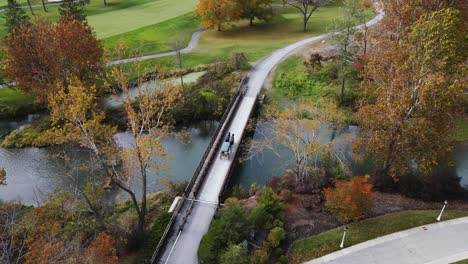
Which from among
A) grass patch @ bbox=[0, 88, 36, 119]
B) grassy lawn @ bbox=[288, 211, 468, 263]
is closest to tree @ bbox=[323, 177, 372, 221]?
grassy lawn @ bbox=[288, 211, 468, 263]

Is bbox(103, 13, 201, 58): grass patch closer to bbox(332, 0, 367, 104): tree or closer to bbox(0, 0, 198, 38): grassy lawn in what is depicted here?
bbox(0, 0, 198, 38): grassy lawn

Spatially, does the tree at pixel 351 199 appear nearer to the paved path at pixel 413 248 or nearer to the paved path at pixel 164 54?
the paved path at pixel 413 248

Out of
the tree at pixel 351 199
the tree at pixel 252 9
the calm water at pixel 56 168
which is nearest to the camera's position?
the tree at pixel 351 199

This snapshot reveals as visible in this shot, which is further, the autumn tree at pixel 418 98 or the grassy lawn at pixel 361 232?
the autumn tree at pixel 418 98

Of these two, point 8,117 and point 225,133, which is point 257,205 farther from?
point 8,117

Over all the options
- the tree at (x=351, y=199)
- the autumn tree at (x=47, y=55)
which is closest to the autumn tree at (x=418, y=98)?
the tree at (x=351, y=199)
